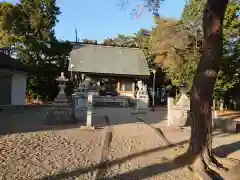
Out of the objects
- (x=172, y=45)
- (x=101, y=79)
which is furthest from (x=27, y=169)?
(x=101, y=79)

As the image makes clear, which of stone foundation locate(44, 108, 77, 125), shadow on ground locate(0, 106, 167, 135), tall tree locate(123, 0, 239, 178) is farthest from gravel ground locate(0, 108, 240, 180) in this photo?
stone foundation locate(44, 108, 77, 125)

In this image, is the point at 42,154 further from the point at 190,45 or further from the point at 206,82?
the point at 190,45

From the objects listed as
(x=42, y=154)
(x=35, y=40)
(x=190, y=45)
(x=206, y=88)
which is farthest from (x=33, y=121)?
(x=190, y=45)

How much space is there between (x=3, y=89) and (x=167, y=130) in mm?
13153

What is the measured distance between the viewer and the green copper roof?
3359cm

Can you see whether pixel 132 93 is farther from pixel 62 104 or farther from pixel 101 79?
pixel 62 104

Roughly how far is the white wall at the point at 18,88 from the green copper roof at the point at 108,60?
8.63m

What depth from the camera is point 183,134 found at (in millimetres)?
13023

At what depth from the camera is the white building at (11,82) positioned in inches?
868

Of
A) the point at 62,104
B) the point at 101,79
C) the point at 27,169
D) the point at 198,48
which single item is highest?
the point at 198,48

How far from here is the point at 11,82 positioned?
905 inches

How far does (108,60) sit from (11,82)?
14.3 meters

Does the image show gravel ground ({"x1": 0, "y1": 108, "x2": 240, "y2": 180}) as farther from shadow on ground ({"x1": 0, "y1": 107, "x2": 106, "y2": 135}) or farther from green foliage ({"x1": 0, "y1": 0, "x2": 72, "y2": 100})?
green foliage ({"x1": 0, "y1": 0, "x2": 72, "y2": 100})

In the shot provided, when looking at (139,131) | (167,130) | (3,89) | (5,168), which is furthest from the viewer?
(3,89)
